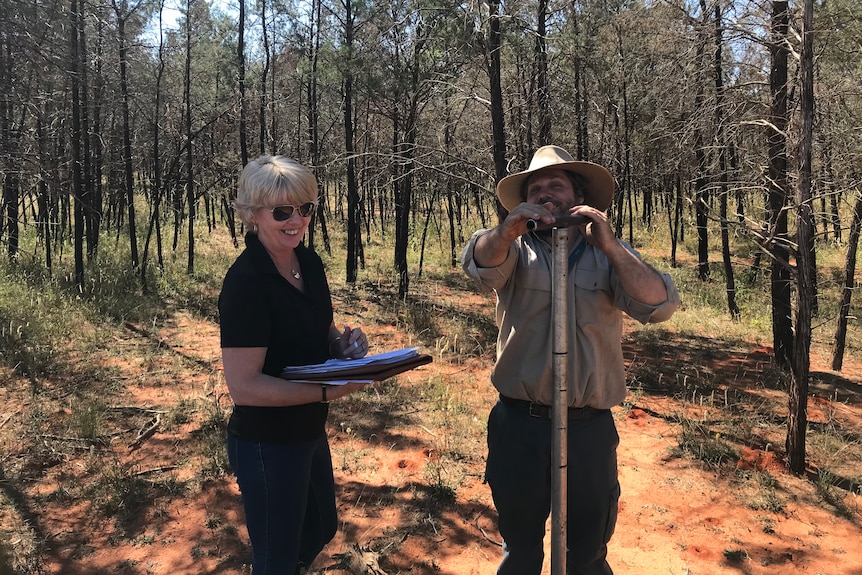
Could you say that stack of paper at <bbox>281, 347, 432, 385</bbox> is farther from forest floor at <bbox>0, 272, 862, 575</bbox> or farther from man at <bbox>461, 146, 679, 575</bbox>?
forest floor at <bbox>0, 272, 862, 575</bbox>

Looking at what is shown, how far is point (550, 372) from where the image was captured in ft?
5.50

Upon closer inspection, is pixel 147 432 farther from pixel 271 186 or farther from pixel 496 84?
pixel 496 84

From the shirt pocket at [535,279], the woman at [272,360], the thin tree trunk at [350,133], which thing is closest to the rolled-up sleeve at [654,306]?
the shirt pocket at [535,279]

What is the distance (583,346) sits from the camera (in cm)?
169

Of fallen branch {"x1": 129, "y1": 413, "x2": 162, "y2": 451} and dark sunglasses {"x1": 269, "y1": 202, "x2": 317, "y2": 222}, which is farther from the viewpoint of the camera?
fallen branch {"x1": 129, "y1": 413, "x2": 162, "y2": 451}

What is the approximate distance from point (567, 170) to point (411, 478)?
2491 mm

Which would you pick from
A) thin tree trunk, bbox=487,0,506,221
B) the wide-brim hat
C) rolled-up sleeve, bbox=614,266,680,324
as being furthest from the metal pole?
thin tree trunk, bbox=487,0,506,221

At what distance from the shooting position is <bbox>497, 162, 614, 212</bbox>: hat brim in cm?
178

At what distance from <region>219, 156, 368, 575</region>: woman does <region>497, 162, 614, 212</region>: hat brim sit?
69 cm

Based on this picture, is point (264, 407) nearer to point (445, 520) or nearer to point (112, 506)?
point (445, 520)

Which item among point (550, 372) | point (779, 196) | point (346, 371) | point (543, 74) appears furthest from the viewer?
point (543, 74)

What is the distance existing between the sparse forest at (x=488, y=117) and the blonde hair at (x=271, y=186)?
2851mm

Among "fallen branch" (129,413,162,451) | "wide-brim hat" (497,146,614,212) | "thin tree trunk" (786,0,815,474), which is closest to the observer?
"wide-brim hat" (497,146,614,212)

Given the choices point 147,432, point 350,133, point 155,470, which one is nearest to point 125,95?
point 350,133
